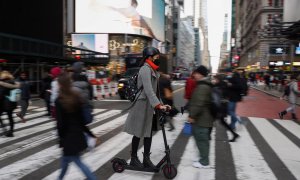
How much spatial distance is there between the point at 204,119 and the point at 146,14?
233ft

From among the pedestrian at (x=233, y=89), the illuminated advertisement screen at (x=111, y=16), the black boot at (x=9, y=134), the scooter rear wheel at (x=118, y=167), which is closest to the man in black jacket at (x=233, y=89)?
the pedestrian at (x=233, y=89)

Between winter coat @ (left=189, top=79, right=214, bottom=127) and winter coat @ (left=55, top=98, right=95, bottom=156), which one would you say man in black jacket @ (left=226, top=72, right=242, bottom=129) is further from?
winter coat @ (left=55, top=98, right=95, bottom=156)

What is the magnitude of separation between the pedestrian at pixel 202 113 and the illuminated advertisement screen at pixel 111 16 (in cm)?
→ 6337

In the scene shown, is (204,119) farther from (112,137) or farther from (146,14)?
(146,14)

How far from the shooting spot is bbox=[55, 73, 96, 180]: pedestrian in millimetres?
4211

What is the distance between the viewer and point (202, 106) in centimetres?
571

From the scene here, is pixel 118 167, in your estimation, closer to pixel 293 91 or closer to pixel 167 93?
pixel 167 93

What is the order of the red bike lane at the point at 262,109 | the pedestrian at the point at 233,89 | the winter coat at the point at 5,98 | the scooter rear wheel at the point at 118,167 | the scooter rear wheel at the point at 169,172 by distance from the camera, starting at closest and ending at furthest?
the scooter rear wheel at the point at 169,172
the scooter rear wheel at the point at 118,167
the winter coat at the point at 5,98
the pedestrian at the point at 233,89
the red bike lane at the point at 262,109

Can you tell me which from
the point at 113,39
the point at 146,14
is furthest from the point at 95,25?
the point at 146,14

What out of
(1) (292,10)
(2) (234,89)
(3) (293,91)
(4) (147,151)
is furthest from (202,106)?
(1) (292,10)

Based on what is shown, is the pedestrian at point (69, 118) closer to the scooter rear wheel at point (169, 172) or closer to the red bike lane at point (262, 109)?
the scooter rear wheel at point (169, 172)

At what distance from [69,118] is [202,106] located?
7.72ft

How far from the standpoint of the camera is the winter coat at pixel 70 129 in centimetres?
426

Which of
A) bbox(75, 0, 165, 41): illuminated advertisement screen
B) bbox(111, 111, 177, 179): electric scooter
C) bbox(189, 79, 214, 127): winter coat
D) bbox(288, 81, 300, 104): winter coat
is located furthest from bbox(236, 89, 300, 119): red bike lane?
bbox(75, 0, 165, 41): illuminated advertisement screen
